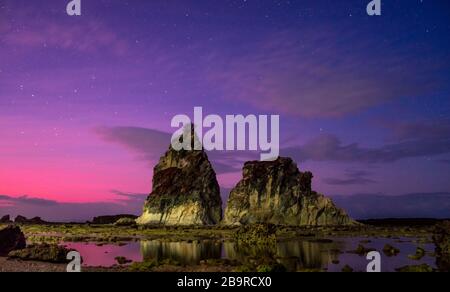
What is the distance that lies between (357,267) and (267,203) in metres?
→ 117

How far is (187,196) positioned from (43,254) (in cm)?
11832

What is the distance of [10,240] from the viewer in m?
48.8

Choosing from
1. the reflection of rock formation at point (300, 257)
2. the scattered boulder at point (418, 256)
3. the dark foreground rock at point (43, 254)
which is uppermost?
the dark foreground rock at point (43, 254)

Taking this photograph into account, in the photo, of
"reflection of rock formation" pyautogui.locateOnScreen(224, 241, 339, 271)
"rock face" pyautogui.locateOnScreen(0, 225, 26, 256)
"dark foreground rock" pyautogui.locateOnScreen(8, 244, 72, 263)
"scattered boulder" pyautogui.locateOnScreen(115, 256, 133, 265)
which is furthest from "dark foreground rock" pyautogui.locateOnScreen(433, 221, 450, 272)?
"rock face" pyautogui.locateOnScreen(0, 225, 26, 256)

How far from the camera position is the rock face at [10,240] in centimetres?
4771

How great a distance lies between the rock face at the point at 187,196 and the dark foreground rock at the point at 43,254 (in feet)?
361

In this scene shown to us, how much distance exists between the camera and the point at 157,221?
159 meters

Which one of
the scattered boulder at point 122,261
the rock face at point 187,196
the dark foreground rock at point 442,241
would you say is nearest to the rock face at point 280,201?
the rock face at point 187,196

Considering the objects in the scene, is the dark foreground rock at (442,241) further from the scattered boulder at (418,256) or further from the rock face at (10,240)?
the rock face at (10,240)

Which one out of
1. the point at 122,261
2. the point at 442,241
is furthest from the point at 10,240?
the point at 442,241

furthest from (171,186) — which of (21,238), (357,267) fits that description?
(357,267)
